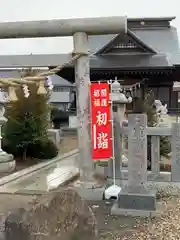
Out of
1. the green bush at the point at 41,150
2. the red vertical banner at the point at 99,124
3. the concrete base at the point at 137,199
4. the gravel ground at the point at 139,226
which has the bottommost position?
the gravel ground at the point at 139,226

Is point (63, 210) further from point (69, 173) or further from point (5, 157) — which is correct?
point (5, 157)

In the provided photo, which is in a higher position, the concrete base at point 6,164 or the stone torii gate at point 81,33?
the stone torii gate at point 81,33

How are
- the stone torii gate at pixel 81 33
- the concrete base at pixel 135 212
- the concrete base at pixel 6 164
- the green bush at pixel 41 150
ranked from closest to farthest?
the concrete base at pixel 135 212, the stone torii gate at pixel 81 33, the concrete base at pixel 6 164, the green bush at pixel 41 150

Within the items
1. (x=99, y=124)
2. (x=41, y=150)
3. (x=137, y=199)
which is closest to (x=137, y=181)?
(x=137, y=199)

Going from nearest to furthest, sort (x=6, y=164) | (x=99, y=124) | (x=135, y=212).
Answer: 1. (x=135, y=212)
2. (x=99, y=124)
3. (x=6, y=164)

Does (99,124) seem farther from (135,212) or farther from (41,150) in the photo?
(41,150)

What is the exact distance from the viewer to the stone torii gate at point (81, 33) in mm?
6777

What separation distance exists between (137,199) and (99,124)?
1682 mm

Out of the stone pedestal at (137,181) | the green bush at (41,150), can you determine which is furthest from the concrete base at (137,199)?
the green bush at (41,150)

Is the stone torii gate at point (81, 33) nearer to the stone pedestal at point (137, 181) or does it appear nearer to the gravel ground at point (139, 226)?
the stone pedestal at point (137, 181)

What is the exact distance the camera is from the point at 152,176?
7.56 metres

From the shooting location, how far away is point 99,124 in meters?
7.06

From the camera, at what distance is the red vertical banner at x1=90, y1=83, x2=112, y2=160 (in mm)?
7020

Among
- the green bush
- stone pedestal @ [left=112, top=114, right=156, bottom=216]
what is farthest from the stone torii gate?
the green bush
